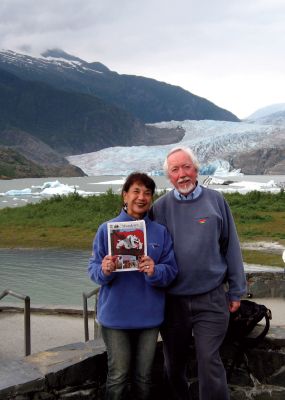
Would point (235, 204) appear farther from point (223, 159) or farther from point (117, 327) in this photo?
point (223, 159)

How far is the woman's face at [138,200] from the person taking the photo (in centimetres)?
305

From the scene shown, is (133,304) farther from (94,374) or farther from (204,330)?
(94,374)

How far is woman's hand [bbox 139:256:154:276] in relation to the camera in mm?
2854

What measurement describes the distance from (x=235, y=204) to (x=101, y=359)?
78.6 feet

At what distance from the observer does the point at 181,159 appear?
310cm

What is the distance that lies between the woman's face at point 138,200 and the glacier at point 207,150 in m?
73.9

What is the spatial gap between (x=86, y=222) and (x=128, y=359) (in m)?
20.3

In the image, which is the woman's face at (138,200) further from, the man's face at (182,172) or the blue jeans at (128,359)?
the blue jeans at (128,359)

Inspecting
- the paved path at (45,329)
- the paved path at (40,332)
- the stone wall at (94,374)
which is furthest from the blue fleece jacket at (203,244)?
the paved path at (40,332)

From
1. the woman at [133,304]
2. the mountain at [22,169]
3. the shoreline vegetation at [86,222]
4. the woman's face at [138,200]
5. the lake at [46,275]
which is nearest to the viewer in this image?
the woman at [133,304]

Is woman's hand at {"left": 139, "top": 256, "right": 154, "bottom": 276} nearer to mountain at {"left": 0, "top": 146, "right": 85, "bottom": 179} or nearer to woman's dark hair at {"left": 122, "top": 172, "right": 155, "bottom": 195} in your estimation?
woman's dark hair at {"left": 122, "top": 172, "right": 155, "bottom": 195}

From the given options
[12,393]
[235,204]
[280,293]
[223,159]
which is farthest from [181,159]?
[223,159]

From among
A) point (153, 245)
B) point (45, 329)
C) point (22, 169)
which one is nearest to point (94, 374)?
point (153, 245)

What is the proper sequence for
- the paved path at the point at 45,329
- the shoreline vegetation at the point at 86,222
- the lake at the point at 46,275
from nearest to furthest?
the paved path at the point at 45,329 < the lake at the point at 46,275 < the shoreline vegetation at the point at 86,222
